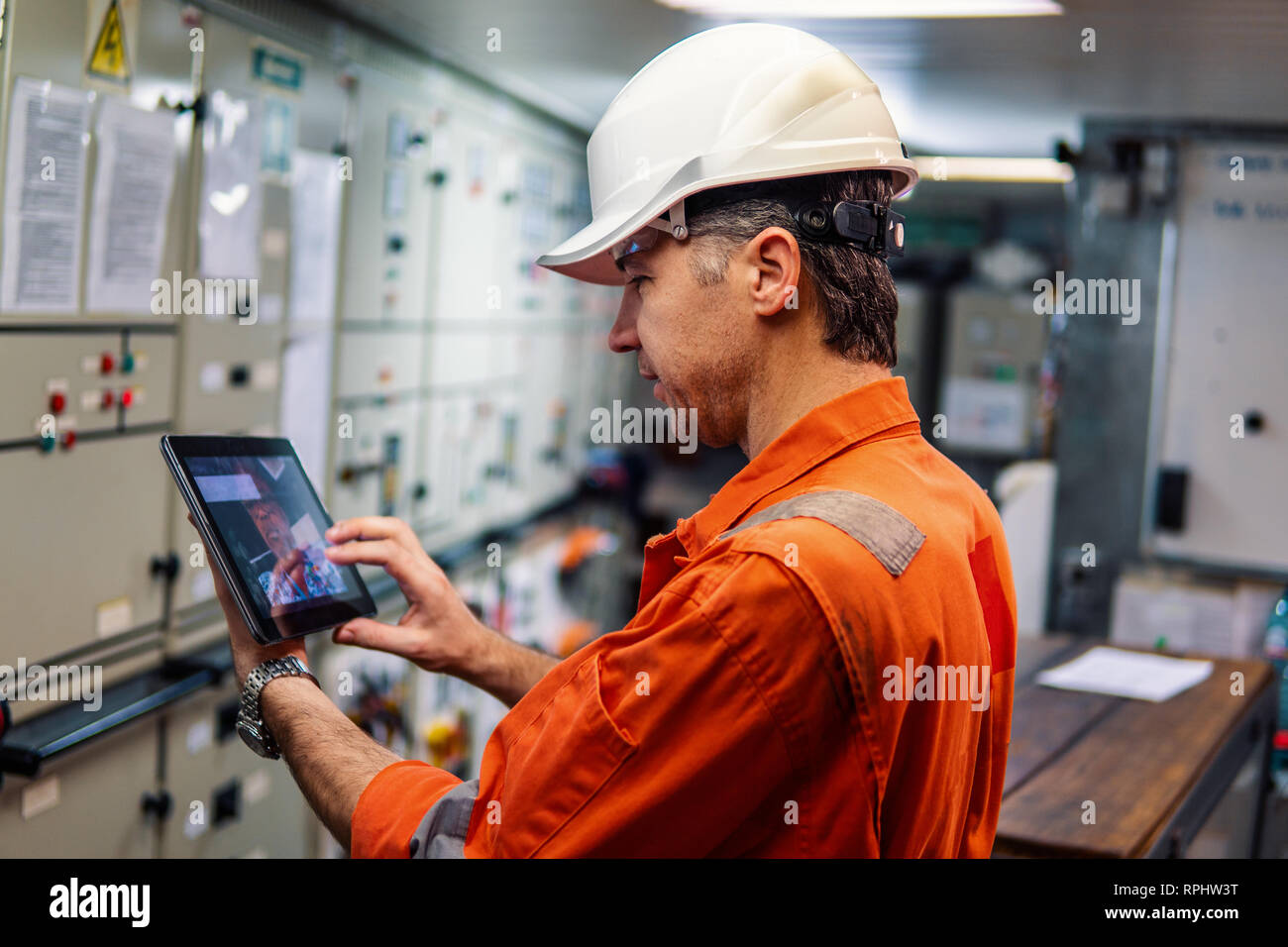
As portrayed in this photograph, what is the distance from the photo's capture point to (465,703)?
5.23 metres

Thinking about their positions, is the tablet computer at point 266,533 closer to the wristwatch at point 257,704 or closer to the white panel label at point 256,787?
the wristwatch at point 257,704

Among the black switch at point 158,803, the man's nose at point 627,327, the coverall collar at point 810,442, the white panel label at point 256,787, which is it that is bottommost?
the white panel label at point 256,787

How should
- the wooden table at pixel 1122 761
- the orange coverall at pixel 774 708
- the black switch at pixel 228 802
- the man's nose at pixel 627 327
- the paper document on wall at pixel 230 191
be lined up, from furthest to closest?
the black switch at pixel 228 802 < the paper document on wall at pixel 230 191 < the wooden table at pixel 1122 761 < the man's nose at pixel 627 327 < the orange coverall at pixel 774 708

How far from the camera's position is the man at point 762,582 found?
1.17 metres

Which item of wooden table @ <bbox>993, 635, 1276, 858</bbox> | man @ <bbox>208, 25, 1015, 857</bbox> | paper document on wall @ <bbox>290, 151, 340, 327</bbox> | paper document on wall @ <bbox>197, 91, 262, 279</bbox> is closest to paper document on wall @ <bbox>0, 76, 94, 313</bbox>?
paper document on wall @ <bbox>197, 91, 262, 279</bbox>

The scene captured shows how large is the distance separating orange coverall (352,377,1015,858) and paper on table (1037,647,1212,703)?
2.30 meters

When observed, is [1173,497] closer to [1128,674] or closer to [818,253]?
[1128,674]

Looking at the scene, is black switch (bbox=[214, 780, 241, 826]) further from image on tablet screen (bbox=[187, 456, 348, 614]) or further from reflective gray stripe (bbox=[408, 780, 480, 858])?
reflective gray stripe (bbox=[408, 780, 480, 858])

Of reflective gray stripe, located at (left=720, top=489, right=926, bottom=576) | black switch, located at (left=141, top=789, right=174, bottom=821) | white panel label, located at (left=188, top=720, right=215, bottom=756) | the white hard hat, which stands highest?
the white hard hat

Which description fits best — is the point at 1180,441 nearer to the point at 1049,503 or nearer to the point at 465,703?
the point at 1049,503

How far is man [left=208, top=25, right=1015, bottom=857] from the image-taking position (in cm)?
117

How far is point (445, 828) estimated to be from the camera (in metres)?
1.30

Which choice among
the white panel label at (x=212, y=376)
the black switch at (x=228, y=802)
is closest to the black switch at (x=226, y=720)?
the black switch at (x=228, y=802)
